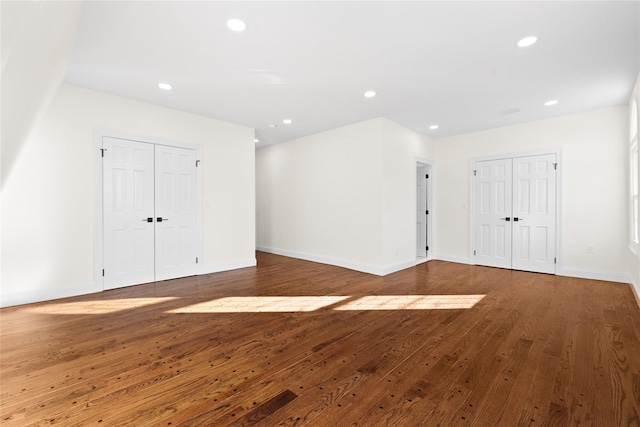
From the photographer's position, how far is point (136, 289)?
421 cm

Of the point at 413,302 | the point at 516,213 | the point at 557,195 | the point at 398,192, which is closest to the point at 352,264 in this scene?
the point at 398,192

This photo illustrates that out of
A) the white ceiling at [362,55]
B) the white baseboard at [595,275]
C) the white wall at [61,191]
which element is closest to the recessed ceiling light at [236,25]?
the white ceiling at [362,55]

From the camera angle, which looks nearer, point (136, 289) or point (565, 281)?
point (136, 289)

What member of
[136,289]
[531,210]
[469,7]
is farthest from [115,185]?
[531,210]

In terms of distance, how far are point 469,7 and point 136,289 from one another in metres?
5.07

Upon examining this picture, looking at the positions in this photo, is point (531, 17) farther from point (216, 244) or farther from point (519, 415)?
point (216, 244)

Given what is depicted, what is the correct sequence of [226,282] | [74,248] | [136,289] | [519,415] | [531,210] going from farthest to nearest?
[531,210] < [226,282] < [136,289] < [74,248] < [519,415]

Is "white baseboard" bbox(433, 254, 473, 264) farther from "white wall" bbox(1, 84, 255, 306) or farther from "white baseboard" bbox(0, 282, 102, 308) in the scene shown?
"white baseboard" bbox(0, 282, 102, 308)

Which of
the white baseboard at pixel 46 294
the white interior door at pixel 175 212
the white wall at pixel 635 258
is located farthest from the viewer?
the white interior door at pixel 175 212

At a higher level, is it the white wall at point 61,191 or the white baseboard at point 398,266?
the white wall at point 61,191

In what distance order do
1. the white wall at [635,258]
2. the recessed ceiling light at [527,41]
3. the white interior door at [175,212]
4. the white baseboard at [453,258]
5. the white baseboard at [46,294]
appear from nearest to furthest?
the recessed ceiling light at [527,41]
the white baseboard at [46,294]
the white wall at [635,258]
the white interior door at [175,212]
the white baseboard at [453,258]

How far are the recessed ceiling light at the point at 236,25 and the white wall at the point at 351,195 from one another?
3.05 m

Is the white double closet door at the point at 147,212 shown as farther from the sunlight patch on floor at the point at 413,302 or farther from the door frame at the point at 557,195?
the door frame at the point at 557,195

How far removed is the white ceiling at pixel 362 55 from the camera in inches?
93.9
